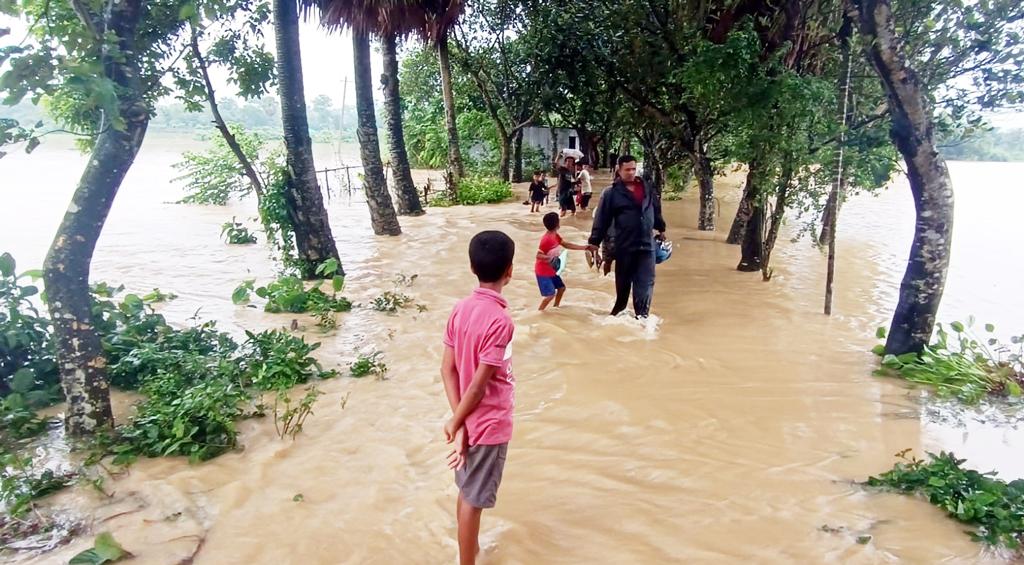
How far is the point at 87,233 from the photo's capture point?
3693 millimetres

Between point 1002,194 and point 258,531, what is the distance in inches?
1187

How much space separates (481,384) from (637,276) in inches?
166

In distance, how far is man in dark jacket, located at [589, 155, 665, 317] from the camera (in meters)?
6.17

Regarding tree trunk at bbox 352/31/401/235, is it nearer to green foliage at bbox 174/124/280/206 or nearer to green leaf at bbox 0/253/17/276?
green leaf at bbox 0/253/17/276

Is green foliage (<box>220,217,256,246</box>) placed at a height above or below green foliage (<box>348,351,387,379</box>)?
above

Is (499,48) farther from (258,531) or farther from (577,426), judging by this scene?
(258,531)

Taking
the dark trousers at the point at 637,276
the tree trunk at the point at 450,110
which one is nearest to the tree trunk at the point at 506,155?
the tree trunk at the point at 450,110

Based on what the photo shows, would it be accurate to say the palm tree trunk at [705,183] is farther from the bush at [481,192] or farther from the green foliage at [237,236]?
the green foliage at [237,236]

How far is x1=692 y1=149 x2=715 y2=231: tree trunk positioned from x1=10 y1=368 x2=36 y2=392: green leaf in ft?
32.1

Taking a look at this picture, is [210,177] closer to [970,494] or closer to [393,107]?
[393,107]

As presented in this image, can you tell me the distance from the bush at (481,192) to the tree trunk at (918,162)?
12632mm

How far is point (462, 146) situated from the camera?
24672 millimetres

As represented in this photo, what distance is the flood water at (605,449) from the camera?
3.04m

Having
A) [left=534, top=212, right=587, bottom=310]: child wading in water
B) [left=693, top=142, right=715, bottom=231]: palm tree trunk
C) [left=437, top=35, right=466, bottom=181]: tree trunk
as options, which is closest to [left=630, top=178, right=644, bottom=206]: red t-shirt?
[left=534, top=212, right=587, bottom=310]: child wading in water
